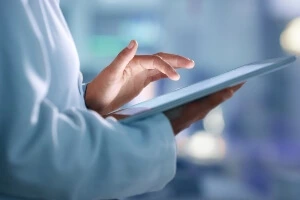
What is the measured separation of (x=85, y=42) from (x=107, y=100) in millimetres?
1716

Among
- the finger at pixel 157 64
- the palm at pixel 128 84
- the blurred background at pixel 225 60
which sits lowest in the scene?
the blurred background at pixel 225 60

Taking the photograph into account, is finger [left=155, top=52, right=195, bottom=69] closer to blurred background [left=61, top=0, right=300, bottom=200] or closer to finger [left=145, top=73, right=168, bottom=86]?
A: finger [left=145, top=73, right=168, bottom=86]

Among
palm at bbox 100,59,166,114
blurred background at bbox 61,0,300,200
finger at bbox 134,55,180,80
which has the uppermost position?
finger at bbox 134,55,180,80

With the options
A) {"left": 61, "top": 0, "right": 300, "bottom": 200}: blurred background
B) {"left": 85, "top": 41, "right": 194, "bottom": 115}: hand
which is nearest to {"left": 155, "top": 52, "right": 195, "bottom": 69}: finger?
{"left": 85, "top": 41, "right": 194, "bottom": 115}: hand

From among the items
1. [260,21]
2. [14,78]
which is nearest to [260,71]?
[14,78]

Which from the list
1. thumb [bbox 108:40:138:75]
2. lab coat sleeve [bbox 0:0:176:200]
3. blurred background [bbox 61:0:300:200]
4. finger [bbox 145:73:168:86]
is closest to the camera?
lab coat sleeve [bbox 0:0:176:200]

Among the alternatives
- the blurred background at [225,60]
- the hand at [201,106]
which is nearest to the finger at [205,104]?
the hand at [201,106]

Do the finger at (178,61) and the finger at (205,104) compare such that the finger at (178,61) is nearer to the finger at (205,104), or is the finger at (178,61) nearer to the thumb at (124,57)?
the thumb at (124,57)

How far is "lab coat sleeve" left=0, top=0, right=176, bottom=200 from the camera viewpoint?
475 mm

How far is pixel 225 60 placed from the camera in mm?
2596

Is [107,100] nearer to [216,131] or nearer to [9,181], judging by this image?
[9,181]

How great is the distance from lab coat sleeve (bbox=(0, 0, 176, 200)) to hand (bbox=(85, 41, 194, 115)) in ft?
0.72

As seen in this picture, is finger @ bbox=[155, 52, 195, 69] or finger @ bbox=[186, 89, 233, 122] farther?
finger @ bbox=[155, 52, 195, 69]

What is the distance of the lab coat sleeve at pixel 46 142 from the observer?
0.47 m
